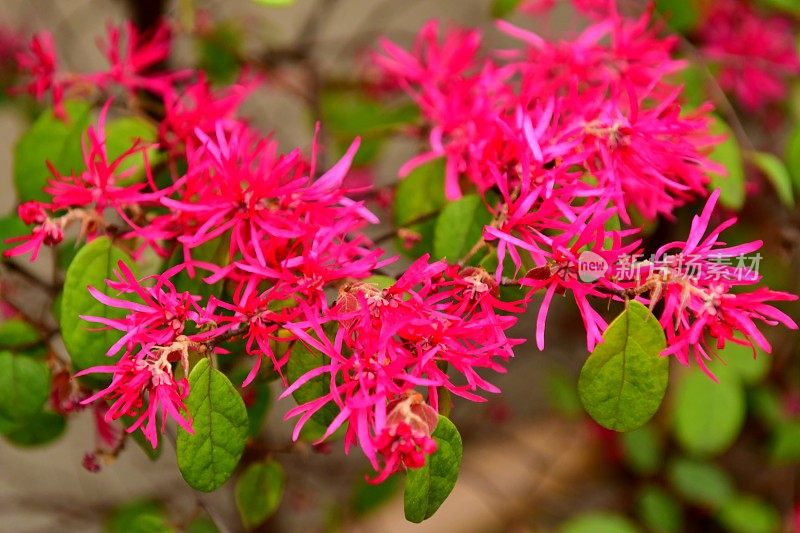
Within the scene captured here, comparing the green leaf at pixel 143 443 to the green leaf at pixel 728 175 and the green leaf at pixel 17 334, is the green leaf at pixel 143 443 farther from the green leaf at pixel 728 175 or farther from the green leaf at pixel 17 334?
the green leaf at pixel 728 175

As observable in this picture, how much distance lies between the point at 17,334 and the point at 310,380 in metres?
0.29

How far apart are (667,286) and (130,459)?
1.25m

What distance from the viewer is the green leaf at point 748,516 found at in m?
1.11

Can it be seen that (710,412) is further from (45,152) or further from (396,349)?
(45,152)

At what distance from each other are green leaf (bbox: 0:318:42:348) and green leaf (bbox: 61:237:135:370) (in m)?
0.13

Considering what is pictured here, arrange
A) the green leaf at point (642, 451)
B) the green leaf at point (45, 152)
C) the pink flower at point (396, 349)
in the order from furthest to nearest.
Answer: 1. the green leaf at point (642, 451)
2. the green leaf at point (45, 152)
3. the pink flower at point (396, 349)

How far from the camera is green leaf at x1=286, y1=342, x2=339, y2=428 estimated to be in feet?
Result: 1.35

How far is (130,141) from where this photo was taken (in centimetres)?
57

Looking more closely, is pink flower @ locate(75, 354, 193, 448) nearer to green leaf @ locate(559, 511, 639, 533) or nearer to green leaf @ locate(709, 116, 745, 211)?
green leaf @ locate(709, 116, 745, 211)

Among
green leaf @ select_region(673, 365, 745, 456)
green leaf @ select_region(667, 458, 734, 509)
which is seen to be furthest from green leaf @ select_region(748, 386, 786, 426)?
green leaf @ select_region(673, 365, 745, 456)

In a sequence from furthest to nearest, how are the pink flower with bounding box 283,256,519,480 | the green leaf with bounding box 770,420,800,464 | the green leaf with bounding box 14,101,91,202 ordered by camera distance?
the green leaf with bounding box 770,420,800,464 → the green leaf with bounding box 14,101,91,202 → the pink flower with bounding box 283,256,519,480

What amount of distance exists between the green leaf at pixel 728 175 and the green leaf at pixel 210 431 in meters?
0.45

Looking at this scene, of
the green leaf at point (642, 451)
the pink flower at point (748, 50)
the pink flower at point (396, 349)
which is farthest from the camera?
the green leaf at point (642, 451)

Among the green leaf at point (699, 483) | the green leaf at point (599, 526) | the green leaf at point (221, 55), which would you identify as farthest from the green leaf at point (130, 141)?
the green leaf at point (699, 483)
